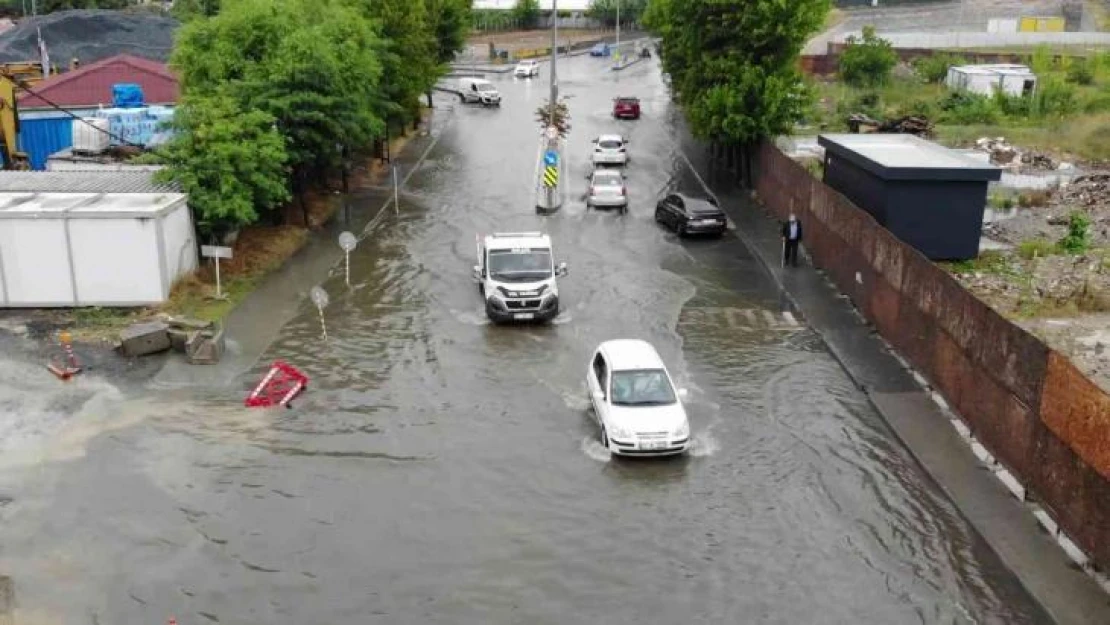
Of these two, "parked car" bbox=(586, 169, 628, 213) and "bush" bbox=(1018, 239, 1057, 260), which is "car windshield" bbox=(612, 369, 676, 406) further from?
"parked car" bbox=(586, 169, 628, 213)

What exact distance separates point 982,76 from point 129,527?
5557 centimetres

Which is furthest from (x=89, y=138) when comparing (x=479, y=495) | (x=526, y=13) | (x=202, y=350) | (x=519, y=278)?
(x=526, y=13)

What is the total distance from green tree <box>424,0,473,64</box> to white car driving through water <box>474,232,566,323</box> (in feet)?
103

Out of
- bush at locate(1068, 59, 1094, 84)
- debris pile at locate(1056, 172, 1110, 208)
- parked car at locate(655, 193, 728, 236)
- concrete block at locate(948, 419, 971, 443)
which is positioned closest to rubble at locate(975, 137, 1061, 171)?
debris pile at locate(1056, 172, 1110, 208)

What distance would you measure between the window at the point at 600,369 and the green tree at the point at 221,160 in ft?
37.1

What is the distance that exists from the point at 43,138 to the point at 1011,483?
120 ft

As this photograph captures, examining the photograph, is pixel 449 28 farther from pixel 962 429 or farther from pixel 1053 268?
pixel 962 429

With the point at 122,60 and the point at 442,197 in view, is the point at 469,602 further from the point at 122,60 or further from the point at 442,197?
the point at 122,60

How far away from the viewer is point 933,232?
2645 cm

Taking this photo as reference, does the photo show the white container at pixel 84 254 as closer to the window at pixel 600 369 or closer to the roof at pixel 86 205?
the roof at pixel 86 205

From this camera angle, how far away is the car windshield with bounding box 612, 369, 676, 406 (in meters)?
17.8

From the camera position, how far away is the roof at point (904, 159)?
83.7ft

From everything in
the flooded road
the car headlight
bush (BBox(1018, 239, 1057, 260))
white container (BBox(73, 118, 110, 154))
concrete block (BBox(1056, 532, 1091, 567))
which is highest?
white container (BBox(73, 118, 110, 154))

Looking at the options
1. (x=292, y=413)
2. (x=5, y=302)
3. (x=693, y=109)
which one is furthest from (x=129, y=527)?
(x=693, y=109)
